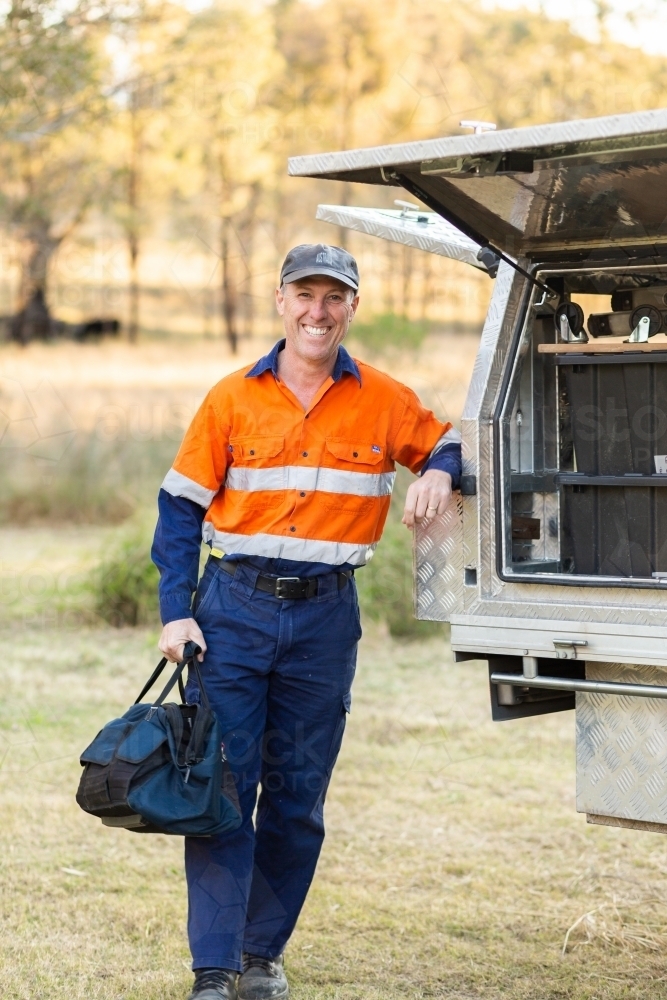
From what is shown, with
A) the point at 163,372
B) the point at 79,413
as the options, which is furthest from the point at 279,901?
the point at 163,372

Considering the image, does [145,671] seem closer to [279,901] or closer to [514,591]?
[279,901]

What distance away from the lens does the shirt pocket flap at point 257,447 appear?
11.4ft

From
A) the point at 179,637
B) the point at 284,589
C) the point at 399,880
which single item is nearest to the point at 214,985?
the point at 179,637

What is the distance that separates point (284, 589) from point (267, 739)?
487 mm

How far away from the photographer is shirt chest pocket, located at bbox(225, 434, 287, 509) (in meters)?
3.48

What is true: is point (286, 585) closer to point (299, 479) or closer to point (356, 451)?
point (299, 479)

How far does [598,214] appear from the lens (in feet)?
10.5

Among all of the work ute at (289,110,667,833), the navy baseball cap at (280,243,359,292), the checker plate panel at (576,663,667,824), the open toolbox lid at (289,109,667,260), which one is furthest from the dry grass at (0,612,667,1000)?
the open toolbox lid at (289,109,667,260)

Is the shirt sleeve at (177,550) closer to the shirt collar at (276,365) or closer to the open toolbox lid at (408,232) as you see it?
the shirt collar at (276,365)

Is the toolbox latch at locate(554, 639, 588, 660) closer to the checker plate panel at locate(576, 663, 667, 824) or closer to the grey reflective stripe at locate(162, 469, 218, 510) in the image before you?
the checker plate panel at locate(576, 663, 667, 824)

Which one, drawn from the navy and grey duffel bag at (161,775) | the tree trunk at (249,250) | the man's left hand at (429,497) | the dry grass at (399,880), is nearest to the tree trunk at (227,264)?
the tree trunk at (249,250)

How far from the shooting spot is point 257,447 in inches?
137

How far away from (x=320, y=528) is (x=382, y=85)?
26.8m

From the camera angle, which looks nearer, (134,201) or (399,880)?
(399,880)
